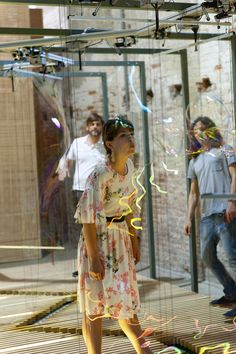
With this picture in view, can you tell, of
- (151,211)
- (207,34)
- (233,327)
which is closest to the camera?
(233,327)

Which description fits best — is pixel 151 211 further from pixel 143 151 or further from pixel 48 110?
pixel 48 110

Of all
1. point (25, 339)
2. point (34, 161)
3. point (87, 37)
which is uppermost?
point (87, 37)

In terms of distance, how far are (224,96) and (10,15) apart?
6.39 feet

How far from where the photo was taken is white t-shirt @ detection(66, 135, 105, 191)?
3973 mm

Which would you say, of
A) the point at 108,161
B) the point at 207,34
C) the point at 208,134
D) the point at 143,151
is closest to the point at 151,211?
the point at 143,151

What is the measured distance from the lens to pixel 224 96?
16.7 ft

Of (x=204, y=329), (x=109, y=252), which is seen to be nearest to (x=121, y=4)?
(x=109, y=252)

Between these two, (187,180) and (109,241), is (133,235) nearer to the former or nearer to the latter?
(109,241)

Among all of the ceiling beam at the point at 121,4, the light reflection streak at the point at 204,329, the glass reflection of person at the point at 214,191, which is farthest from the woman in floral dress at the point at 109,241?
the glass reflection of person at the point at 214,191

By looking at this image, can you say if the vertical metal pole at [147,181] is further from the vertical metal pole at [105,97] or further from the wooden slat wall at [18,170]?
the wooden slat wall at [18,170]

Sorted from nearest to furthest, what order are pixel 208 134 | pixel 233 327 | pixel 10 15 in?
pixel 233 327, pixel 208 134, pixel 10 15

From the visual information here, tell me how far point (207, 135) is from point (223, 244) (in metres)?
0.72

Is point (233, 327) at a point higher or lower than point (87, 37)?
lower

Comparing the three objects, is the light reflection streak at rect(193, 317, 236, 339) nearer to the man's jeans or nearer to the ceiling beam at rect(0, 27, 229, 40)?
the man's jeans
